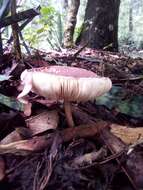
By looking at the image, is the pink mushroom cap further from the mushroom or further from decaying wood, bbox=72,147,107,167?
decaying wood, bbox=72,147,107,167

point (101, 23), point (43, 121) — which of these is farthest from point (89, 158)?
point (101, 23)

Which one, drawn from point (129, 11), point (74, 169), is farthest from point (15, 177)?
point (129, 11)

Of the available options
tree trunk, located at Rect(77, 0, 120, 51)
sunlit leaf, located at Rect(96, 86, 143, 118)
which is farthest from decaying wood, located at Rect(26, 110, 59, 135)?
tree trunk, located at Rect(77, 0, 120, 51)

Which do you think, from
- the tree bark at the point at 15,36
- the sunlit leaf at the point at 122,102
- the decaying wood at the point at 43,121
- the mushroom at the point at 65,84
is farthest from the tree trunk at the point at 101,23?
the mushroom at the point at 65,84

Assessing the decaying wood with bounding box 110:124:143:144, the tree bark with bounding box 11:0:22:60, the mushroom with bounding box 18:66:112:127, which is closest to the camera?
the mushroom with bounding box 18:66:112:127

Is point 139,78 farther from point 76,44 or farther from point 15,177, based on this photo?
point 76,44

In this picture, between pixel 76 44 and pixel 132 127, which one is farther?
pixel 76 44
